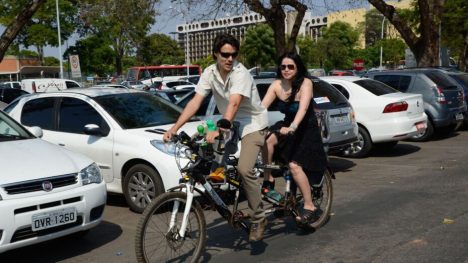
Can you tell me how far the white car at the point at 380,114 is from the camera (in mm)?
10539

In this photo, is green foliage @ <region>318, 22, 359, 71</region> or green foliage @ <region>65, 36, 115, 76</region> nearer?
green foliage @ <region>65, 36, 115, 76</region>

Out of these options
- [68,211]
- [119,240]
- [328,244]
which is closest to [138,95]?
[119,240]

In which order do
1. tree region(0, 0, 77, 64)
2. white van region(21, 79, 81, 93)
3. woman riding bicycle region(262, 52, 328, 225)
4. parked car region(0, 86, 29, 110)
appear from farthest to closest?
1. tree region(0, 0, 77, 64)
2. white van region(21, 79, 81, 93)
3. parked car region(0, 86, 29, 110)
4. woman riding bicycle region(262, 52, 328, 225)

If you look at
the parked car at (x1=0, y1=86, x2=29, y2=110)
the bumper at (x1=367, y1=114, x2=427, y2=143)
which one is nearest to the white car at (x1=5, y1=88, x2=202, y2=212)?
the bumper at (x1=367, y1=114, x2=427, y2=143)

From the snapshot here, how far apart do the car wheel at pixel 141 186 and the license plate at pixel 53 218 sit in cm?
171

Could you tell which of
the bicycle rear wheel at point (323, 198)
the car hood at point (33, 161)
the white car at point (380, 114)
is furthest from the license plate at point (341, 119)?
the car hood at point (33, 161)

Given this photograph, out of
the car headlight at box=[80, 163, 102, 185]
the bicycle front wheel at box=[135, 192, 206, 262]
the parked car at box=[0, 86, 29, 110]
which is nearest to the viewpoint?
the bicycle front wheel at box=[135, 192, 206, 262]

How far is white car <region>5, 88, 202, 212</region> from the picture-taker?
6.75 m

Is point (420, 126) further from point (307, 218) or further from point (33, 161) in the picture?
point (33, 161)

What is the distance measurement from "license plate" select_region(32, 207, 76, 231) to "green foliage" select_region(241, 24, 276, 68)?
5712 centimetres

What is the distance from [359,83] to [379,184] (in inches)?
132

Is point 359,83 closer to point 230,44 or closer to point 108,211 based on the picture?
point 108,211

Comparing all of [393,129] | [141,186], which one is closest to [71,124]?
[141,186]

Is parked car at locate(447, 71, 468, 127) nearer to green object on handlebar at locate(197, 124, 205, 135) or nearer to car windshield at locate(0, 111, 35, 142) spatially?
car windshield at locate(0, 111, 35, 142)
